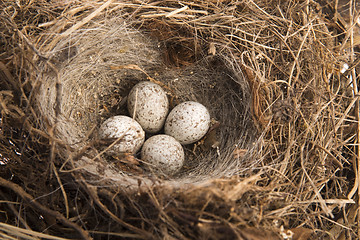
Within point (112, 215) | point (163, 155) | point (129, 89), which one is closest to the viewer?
point (112, 215)

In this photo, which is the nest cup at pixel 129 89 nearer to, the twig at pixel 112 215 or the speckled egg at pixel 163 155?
the speckled egg at pixel 163 155

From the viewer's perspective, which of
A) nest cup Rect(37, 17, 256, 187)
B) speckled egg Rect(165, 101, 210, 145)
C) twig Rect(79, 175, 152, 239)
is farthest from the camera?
speckled egg Rect(165, 101, 210, 145)

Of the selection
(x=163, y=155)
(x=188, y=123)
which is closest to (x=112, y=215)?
(x=163, y=155)

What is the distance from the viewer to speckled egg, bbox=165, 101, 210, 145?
67.7 inches

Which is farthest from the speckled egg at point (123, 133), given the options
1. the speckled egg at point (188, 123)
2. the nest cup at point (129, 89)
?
the speckled egg at point (188, 123)

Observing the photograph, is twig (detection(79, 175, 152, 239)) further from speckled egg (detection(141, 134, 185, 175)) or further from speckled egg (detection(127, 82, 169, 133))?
speckled egg (detection(127, 82, 169, 133))

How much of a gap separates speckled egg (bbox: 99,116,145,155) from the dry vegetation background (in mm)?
95

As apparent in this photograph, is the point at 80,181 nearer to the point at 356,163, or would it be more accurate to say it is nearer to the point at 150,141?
the point at 150,141

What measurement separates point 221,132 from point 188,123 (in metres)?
0.22

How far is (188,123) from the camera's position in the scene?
5.63ft

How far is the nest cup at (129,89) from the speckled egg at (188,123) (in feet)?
0.35

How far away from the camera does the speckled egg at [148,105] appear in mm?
1760

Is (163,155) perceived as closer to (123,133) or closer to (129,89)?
(123,133)

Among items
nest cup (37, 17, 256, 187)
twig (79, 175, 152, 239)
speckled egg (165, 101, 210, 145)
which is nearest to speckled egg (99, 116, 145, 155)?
nest cup (37, 17, 256, 187)
